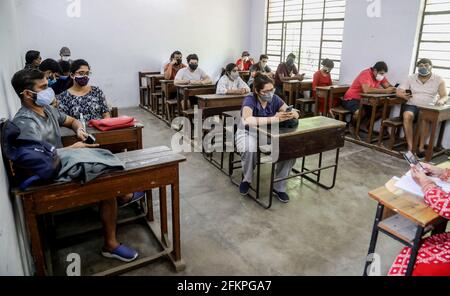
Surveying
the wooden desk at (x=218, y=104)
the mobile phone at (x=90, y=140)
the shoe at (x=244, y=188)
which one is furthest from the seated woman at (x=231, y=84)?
the mobile phone at (x=90, y=140)

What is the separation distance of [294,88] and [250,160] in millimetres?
3485

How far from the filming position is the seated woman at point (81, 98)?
2746mm

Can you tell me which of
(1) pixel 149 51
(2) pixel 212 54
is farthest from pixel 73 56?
(2) pixel 212 54

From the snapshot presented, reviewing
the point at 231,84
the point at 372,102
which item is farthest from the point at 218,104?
the point at 372,102

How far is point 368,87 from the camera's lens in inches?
188

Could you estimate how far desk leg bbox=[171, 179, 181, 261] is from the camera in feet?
6.47

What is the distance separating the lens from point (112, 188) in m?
1.71

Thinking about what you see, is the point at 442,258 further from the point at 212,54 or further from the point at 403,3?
the point at 212,54

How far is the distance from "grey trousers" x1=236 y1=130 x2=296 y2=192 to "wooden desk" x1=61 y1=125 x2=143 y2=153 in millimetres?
953

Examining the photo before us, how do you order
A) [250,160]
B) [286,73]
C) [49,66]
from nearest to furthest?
[250,160] → [49,66] → [286,73]

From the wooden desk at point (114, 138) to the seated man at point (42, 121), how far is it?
0.45 ft

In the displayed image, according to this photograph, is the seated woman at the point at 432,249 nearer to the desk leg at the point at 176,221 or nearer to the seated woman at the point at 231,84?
the desk leg at the point at 176,221

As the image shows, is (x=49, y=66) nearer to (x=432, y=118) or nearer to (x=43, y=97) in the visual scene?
(x=43, y=97)

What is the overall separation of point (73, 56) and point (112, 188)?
566 cm
